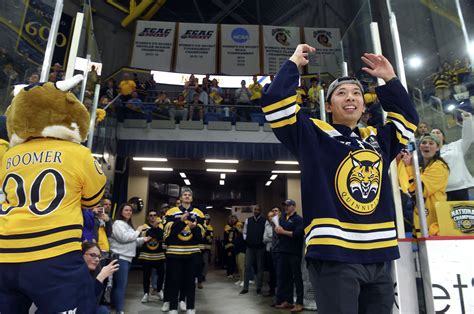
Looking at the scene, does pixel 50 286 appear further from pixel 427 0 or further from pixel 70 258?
pixel 427 0

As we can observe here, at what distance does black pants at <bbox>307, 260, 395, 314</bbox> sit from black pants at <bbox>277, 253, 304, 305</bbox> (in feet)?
12.9

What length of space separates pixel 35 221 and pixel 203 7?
62.7 feet

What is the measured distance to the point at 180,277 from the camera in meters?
4.64

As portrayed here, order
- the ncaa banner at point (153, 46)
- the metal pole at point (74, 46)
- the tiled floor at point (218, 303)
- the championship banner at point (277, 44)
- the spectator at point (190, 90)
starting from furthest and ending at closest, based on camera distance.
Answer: the championship banner at point (277, 44), the ncaa banner at point (153, 46), the spectator at point (190, 90), the tiled floor at point (218, 303), the metal pole at point (74, 46)

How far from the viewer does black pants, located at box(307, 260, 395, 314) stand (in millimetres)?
1309

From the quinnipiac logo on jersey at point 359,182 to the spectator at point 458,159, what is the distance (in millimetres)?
1763

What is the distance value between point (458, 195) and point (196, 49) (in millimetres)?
13824

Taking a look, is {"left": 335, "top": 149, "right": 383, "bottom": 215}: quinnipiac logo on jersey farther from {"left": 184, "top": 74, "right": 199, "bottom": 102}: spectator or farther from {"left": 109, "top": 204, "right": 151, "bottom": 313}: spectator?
{"left": 184, "top": 74, "right": 199, "bottom": 102}: spectator

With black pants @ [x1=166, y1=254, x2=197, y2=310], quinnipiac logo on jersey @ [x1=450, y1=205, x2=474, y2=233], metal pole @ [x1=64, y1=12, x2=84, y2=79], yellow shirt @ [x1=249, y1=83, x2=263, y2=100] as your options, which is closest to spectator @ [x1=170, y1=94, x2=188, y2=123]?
yellow shirt @ [x1=249, y1=83, x2=263, y2=100]

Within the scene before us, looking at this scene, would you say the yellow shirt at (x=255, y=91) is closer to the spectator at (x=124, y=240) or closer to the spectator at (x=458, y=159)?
the spectator at (x=124, y=240)

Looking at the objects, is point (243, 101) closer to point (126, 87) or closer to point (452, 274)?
point (126, 87)

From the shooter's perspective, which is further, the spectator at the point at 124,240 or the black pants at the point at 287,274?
the black pants at the point at 287,274

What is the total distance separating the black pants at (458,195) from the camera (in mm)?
2863

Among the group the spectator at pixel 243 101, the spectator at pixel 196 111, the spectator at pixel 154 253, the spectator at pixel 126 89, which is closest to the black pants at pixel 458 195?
the spectator at pixel 154 253
